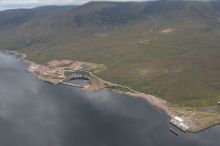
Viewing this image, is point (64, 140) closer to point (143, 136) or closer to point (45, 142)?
point (45, 142)

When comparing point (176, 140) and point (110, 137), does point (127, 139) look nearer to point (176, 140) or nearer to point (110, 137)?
point (110, 137)

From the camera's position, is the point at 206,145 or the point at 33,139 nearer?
the point at 206,145

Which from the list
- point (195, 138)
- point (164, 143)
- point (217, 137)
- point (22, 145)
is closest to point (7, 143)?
point (22, 145)

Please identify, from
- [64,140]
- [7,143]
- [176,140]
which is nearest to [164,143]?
[176,140]

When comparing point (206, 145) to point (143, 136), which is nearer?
point (206, 145)

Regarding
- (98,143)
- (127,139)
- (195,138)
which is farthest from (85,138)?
(195,138)

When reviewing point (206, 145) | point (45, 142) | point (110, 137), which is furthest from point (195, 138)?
point (45, 142)

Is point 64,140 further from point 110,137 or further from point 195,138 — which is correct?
point 195,138
